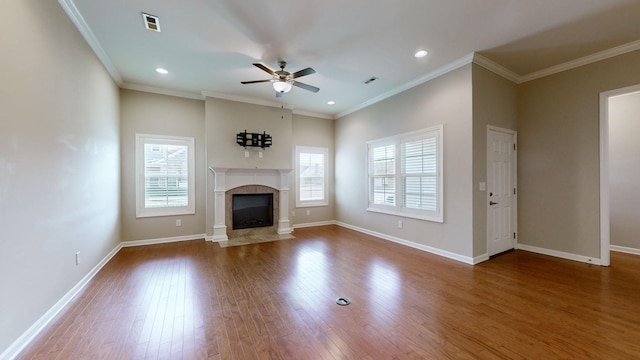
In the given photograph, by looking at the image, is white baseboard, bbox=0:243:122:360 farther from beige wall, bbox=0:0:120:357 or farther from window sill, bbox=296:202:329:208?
window sill, bbox=296:202:329:208

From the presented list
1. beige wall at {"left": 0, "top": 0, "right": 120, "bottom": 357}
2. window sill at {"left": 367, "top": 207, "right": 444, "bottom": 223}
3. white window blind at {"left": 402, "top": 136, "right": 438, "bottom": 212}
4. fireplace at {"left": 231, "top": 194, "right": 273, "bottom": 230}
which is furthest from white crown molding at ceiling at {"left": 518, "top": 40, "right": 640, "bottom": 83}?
beige wall at {"left": 0, "top": 0, "right": 120, "bottom": 357}

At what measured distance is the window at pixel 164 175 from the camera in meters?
4.82

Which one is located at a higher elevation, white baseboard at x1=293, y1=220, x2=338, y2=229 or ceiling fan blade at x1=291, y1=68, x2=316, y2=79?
ceiling fan blade at x1=291, y1=68, x2=316, y2=79

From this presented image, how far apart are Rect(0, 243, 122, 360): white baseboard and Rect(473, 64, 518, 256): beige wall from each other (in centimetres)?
502

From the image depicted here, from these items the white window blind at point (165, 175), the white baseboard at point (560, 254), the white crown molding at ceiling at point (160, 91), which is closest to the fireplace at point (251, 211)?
the white window blind at point (165, 175)

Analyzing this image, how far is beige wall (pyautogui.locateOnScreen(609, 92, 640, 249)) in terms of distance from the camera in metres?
4.10

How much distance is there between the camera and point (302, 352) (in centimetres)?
184

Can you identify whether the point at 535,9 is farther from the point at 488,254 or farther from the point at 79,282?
the point at 79,282

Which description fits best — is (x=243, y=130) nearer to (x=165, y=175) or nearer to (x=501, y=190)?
(x=165, y=175)

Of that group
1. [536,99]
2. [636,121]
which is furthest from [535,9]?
[636,121]

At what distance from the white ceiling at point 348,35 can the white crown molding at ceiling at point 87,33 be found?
0.01m

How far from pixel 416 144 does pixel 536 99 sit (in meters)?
2.12

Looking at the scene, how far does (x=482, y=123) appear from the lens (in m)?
3.80

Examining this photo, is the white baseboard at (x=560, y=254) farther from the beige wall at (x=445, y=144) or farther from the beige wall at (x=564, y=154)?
the beige wall at (x=445, y=144)
